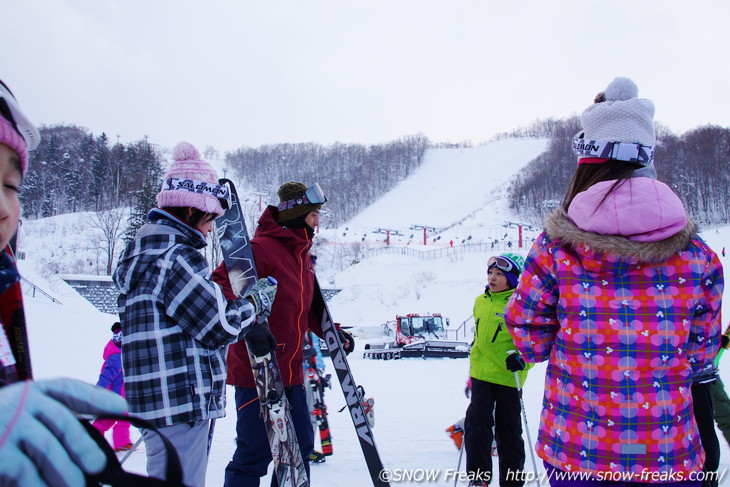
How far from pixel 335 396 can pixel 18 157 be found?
7.95m

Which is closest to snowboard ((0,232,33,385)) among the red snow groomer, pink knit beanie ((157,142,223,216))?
pink knit beanie ((157,142,223,216))

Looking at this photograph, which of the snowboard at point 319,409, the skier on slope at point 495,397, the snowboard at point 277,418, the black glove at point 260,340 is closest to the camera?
the black glove at point 260,340

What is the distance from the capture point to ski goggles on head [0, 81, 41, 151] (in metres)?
0.90

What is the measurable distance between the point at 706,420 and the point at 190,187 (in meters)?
3.07

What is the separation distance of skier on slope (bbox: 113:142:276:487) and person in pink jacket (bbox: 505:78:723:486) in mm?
1314

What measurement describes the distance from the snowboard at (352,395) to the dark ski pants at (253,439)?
0.47 metres

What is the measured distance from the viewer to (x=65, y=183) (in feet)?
183

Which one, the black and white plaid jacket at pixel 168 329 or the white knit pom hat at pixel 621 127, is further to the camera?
the black and white plaid jacket at pixel 168 329

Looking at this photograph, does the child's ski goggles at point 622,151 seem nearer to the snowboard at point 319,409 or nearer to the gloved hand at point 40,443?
the gloved hand at point 40,443

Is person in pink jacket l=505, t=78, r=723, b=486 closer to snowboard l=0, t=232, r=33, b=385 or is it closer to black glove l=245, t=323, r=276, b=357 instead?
black glove l=245, t=323, r=276, b=357

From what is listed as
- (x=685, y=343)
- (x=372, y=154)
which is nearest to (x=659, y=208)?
(x=685, y=343)

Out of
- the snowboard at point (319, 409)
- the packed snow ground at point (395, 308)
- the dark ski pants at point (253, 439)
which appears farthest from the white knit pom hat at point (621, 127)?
the snowboard at point (319, 409)

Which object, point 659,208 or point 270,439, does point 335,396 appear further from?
point 659,208

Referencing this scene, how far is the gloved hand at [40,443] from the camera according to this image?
0.61 m
